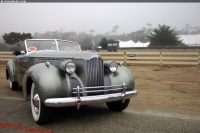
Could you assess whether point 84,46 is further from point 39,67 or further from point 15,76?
point 39,67

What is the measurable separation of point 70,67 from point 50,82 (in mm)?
435

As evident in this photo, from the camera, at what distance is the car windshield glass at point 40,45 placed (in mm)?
5402

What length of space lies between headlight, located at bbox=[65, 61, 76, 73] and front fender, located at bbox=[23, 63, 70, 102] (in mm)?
114

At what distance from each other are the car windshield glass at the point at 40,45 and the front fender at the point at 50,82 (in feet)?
5.71

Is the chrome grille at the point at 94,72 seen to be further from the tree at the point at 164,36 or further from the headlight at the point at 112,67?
the tree at the point at 164,36

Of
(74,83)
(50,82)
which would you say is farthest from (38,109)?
(74,83)

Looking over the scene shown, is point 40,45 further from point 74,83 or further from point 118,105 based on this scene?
point 118,105

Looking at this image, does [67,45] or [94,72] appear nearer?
[94,72]

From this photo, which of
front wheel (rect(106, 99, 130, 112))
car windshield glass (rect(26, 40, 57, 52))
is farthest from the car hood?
front wheel (rect(106, 99, 130, 112))

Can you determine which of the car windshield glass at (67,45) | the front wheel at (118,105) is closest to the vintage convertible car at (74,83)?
the front wheel at (118,105)

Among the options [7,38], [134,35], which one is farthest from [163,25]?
[134,35]

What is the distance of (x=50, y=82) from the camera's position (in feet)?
11.5

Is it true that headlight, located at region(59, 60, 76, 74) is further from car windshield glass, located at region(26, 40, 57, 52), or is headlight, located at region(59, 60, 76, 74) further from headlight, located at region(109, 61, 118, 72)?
car windshield glass, located at region(26, 40, 57, 52)

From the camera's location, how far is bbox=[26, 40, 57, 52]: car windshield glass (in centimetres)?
540
